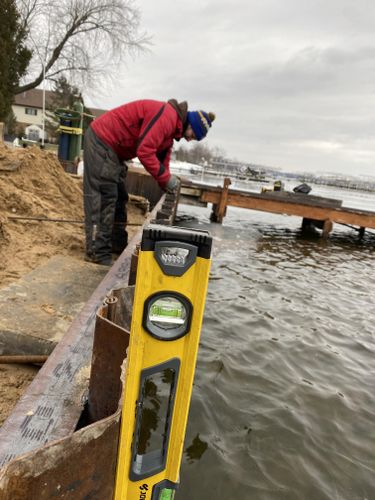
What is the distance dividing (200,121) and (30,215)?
10.6 ft

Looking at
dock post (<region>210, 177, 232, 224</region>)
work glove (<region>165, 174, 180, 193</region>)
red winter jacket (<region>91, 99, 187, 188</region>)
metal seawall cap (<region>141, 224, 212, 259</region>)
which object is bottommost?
dock post (<region>210, 177, 232, 224</region>)

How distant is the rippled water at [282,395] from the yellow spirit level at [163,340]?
989 mm

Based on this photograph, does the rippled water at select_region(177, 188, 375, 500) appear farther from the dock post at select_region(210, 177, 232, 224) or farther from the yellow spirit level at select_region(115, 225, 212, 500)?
the dock post at select_region(210, 177, 232, 224)

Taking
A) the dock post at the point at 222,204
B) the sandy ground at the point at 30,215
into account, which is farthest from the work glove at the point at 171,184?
the dock post at the point at 222,204

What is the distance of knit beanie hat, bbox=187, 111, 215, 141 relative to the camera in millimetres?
4152

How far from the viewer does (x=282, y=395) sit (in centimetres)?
314

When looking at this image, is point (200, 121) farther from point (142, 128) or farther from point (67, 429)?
point (67, 429)

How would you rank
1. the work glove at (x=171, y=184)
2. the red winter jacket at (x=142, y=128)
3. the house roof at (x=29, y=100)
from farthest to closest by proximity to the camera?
the house roof at (x=29, y=100)
the work glove at (x=171, y=184)
the red winter jacket at (x=142, y=128)

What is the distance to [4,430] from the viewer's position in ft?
4.23

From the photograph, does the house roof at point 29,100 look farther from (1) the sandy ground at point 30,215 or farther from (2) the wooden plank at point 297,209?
(1) the sandy ground at point 30,215

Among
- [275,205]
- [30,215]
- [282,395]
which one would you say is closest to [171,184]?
[30,215]

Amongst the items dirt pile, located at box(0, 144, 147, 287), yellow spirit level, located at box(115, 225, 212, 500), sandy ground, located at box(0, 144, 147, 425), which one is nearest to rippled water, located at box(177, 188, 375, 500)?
yellow spirit level, located at box(115, 225, 212, 500)

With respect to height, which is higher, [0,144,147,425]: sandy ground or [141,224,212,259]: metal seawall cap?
[141,224,212,259]: metal seawall cap

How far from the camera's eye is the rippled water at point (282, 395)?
227 cm
